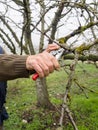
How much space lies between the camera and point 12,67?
1.79 metres

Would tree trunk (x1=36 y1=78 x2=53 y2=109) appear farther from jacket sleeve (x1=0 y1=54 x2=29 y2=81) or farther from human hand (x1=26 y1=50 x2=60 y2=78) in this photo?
human hand (x1=26 y1=50 x2=60 y2=78)

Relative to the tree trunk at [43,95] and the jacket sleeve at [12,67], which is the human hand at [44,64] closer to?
the jacket sleeve at [12,67]

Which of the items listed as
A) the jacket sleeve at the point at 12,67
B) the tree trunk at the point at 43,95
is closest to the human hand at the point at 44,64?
the jacket sleeve at the point at 12,67

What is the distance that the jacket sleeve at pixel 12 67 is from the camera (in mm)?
1749

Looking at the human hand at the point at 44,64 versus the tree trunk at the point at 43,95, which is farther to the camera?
the tree trunk at the point at 43,95

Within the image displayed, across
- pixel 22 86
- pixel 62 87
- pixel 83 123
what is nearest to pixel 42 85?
pixel 83 123

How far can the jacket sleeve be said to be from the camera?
175cm

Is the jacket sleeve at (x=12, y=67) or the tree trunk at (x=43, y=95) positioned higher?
the jacket sleeve at (x=12, y=67)

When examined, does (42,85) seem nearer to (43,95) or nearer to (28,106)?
(43,95)

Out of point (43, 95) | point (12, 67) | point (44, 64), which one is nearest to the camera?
point (44, 64)

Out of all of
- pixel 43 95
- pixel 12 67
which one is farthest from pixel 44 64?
pixel 43 95

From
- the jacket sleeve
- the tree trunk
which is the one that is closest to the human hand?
the jacket sleeve

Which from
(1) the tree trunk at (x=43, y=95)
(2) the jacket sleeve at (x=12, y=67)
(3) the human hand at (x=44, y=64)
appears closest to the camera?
(3) the human hand at (x=44, y=64)

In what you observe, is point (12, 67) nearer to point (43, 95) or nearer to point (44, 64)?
point (44, 64)
